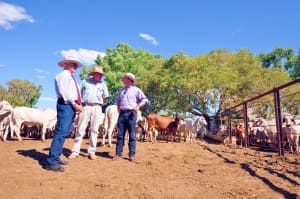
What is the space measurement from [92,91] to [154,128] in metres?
9.01

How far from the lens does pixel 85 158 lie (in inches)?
254

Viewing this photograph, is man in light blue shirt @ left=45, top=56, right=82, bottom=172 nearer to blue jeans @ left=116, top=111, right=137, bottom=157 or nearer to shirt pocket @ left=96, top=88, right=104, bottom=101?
shirt pocket @ left=96, top=88, right=104, bottom=101

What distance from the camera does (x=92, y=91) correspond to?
262 inches

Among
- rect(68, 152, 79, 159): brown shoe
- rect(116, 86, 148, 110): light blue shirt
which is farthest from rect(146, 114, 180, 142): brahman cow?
rect(68, 152, 79, 159): brown shoe

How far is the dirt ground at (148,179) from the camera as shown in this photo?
4145 mm

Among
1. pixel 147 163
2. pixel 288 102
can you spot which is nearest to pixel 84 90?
pixel 147 163

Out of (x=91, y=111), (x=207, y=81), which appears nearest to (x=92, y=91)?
(x=91, y=111)

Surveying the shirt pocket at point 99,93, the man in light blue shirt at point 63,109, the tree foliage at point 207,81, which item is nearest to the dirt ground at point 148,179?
the man in light blue shirt at point 63,109

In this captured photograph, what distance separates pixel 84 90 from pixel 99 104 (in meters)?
0.41

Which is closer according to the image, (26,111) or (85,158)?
(85,158)

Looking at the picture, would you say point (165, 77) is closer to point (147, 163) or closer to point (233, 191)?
point (147, 163)

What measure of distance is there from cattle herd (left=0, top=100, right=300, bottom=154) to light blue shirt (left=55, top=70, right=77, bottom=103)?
3.59 metres

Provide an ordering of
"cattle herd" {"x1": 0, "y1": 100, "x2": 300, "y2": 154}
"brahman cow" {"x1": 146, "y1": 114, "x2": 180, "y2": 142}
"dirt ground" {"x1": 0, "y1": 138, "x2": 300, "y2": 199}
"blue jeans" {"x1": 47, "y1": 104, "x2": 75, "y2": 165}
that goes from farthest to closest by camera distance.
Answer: "brahman cow" {"x1": 146, "y1": 114, "x2": 180, "y2": 142}
"cattle herd" {"x1": 0, "y1": 100, "x2": 300, "y2": 154}
"blue jeans" {"x1": 47, "y1": 104, "x2": 75, "y2": 165}
"dirt ground" {"x1": 0, "y1": 138, "x2": 300, "y2": 199}

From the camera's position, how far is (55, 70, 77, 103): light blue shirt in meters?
5.37
